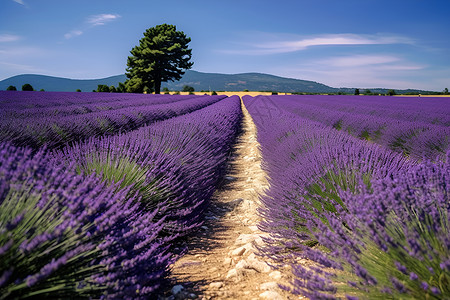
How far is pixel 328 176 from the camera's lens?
7.15ft

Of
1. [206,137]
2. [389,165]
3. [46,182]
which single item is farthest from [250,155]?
[46,182]

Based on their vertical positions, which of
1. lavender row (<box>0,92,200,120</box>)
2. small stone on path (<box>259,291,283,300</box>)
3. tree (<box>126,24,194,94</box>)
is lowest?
small stone on path (<box>259,291,283,300</box>)

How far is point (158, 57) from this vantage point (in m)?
35.9

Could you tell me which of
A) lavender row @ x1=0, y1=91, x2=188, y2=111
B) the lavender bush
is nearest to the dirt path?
the lavender bush

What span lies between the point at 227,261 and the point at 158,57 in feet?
120

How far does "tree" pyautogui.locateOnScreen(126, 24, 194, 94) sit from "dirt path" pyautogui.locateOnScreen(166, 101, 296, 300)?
1355 inches

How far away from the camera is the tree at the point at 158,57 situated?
3569 cm

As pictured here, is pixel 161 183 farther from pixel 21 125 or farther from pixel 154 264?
pixel 21 125

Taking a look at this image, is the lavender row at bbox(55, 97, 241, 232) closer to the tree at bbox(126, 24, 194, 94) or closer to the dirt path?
the dirt path

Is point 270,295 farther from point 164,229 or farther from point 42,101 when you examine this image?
point 42,101

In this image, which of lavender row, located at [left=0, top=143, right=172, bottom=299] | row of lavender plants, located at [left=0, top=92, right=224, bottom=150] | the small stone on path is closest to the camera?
lavender row, located at [left=0, top=143, right=172, bottom=299]

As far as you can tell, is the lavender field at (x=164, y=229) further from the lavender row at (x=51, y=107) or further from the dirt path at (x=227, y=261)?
the lavender row at (x=51, y=107)

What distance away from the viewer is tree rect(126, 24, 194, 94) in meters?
35.7

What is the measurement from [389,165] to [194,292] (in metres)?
1.68
